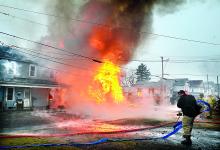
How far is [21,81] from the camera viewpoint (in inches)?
947

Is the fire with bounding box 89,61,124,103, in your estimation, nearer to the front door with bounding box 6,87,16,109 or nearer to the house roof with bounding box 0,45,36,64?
the house roof with bounding box 0,45,36,64

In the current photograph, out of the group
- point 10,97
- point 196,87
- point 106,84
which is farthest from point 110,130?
point 196,87

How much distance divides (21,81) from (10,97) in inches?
86.6

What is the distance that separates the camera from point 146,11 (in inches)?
994

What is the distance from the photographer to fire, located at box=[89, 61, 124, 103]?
27828 millimetres

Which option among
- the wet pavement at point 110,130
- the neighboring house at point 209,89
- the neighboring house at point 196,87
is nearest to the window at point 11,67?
the wet pavement at point 110,130

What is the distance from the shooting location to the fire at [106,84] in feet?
91.3

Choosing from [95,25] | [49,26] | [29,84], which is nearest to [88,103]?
[29,84]

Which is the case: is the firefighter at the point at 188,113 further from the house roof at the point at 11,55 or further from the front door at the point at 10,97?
the house roof at the point at 11,55

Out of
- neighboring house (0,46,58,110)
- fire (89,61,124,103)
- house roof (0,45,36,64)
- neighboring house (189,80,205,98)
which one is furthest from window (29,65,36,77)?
neighboring house (189,80,205,98)

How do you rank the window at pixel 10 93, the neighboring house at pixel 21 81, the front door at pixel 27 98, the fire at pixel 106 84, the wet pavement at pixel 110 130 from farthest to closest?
the fire at pixel 106 84
the front door at pixel 27 98
the window at pixel 10 93
the neighboring house at pixel 21 81
the wet pavement at pixel 110 130

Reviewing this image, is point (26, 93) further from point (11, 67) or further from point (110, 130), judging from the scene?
point (110, 130)

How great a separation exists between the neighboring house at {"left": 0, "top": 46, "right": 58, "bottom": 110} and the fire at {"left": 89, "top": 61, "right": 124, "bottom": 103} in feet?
17.2

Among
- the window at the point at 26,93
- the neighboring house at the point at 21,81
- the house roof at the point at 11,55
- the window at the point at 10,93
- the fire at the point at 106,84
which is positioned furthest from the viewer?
the fire at the point at 106,84
